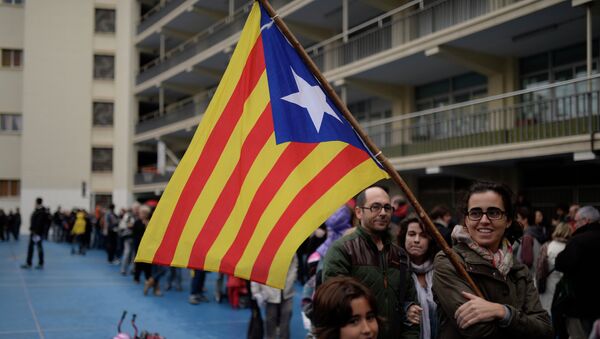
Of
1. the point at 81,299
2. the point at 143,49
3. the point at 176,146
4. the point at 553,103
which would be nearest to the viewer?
the point at 81,299

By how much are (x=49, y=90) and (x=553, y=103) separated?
32.9 m

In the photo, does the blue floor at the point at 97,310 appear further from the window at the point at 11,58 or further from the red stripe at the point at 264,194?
the window at the point at 11,58

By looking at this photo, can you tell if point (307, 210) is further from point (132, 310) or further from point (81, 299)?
point (81, 299)

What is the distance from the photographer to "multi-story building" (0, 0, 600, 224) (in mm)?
14414

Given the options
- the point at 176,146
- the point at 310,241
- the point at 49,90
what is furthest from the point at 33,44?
the point at 310,241

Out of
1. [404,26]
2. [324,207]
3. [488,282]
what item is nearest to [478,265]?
[488,282]

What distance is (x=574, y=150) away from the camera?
1247 centimetres

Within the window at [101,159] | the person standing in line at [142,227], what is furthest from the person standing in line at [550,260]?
the window at [101,159]

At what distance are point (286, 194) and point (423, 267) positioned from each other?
4.59 ft

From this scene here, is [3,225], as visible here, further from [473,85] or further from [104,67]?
[473,85]

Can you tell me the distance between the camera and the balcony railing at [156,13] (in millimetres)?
34781

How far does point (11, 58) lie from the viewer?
39.3 metres

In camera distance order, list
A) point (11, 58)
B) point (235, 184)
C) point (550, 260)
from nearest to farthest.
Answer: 1. point (235, 184)
2. point (550, 260)
3. point (11, 58)

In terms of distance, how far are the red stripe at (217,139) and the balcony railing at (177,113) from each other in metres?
27.1
